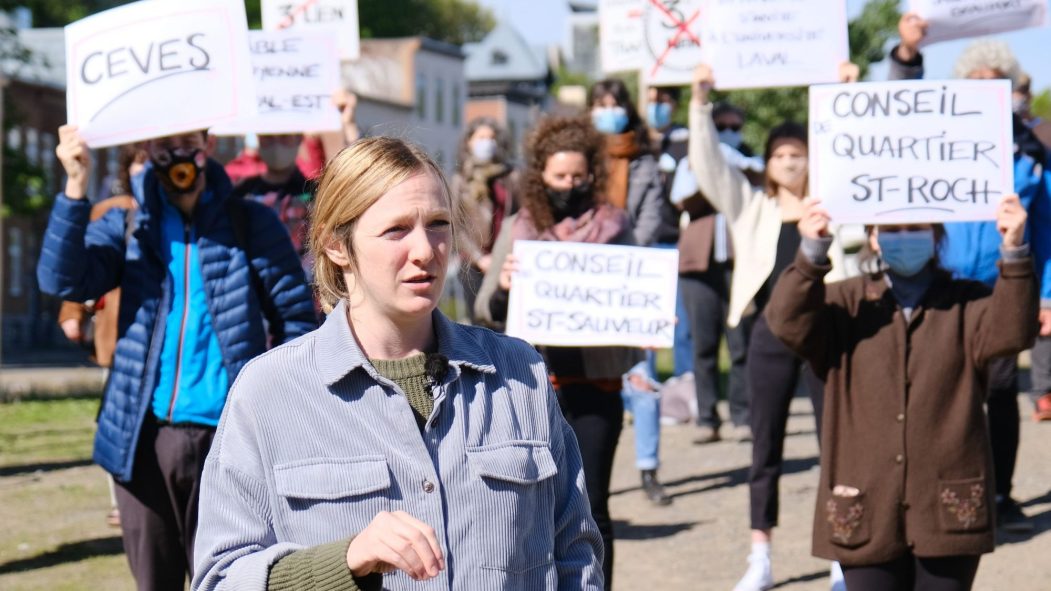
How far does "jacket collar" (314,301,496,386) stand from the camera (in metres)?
3.08

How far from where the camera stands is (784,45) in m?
8.11

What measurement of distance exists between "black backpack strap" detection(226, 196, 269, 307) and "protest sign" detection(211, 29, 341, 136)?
2.58m

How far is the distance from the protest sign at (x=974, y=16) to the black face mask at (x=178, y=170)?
3.39 meters

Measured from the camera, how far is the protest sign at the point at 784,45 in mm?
8094

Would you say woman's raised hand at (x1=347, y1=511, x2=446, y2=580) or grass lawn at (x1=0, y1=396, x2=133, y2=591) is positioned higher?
woman's raised hand at (x1=347, y1=511, x2=446, y2=580)

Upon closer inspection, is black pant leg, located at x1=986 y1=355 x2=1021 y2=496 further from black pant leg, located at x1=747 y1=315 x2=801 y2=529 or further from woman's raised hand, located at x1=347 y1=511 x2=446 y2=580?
woman's raised hand, located at x1=347 y1=511 x2=446 y2=580

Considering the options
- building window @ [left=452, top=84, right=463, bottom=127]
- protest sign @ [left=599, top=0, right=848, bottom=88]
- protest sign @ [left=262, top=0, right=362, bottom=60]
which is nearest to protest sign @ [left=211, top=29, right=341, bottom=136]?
protest sign @ [left=262, top=0, right=362, bottom=60]

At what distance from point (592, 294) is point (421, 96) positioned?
76.8 meters

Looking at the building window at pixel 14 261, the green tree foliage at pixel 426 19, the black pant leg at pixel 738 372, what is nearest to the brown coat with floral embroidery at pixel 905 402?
the black pant leg at pixel 738 372

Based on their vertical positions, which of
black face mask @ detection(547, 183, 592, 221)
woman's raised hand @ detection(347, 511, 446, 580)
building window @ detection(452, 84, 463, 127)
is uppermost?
building window @ detection(452, 84, 463, 127)

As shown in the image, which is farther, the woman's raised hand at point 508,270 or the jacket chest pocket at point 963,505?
the woman's raised hand at point 508,270

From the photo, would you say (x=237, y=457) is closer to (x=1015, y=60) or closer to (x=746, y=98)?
(x=1015, y=60)

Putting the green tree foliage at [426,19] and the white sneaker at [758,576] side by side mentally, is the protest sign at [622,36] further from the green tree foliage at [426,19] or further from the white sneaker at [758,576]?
the green tree foliage at [426,19]

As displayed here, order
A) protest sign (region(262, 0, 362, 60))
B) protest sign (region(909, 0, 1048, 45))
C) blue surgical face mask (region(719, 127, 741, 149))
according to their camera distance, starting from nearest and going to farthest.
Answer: protest sign (region(909, 0, 1048, 45)), protest sign (region(262, 0, 362, 60)), blue surgical face mask (region(719, 127, 741, 149))
